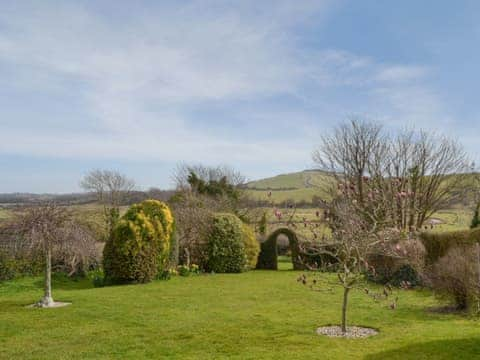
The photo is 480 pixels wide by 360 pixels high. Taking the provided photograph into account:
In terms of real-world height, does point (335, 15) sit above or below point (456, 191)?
above

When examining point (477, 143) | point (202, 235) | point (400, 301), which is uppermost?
point (477, 143)

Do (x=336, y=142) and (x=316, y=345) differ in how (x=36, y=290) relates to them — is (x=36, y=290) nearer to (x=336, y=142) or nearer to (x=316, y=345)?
(x=316, y=345)

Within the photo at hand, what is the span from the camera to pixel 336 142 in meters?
25.2

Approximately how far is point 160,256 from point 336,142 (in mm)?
14551

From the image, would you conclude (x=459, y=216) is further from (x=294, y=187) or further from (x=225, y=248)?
(x=294, y=187)

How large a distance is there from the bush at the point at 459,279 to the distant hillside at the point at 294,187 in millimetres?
3282

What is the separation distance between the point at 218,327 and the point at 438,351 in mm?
3618

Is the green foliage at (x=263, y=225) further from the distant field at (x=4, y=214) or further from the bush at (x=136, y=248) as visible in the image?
the distant field at (x=4, y=214)

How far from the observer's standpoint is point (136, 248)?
44.2 ft

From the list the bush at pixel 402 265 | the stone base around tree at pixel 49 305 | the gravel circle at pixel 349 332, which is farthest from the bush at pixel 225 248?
the gravel circle at pixel 349 332

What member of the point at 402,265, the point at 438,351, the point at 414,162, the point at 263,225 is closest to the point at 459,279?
the point at 438,351

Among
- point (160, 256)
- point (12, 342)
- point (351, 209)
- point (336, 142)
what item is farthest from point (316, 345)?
point (336, 142)

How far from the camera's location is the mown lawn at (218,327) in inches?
246

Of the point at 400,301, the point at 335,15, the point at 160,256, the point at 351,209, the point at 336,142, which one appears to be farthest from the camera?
the point at 336,142
